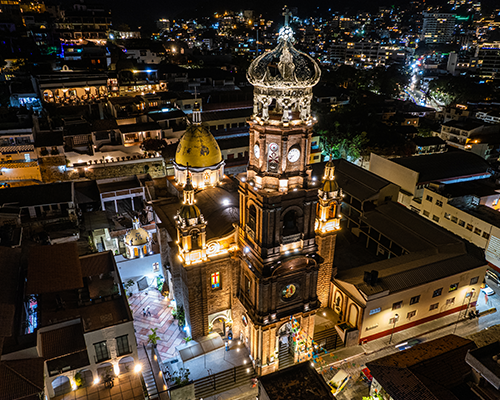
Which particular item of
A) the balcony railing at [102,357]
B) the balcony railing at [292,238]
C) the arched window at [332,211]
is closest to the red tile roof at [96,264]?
the balcony railing at [102,357]

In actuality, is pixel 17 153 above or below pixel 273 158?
below

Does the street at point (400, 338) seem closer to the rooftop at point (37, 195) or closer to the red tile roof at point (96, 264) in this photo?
the red tile roof at point (96, 264)

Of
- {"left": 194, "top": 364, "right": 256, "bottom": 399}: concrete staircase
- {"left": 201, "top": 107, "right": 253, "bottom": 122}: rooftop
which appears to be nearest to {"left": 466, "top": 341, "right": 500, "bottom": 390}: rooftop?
{"left": 194, "top": 364, "right": 256, "bottom": 399}: concrete staircase

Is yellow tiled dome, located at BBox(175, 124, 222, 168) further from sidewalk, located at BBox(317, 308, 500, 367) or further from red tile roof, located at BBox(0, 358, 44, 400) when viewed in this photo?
red tile roof, located at BBox(0, 358, 44, 400)

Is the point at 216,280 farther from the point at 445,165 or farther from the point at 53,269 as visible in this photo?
the point at 445,165

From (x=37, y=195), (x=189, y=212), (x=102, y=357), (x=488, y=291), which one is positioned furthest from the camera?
(x=37, y=195)

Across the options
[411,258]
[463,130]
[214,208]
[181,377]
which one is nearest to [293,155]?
[214,208]
